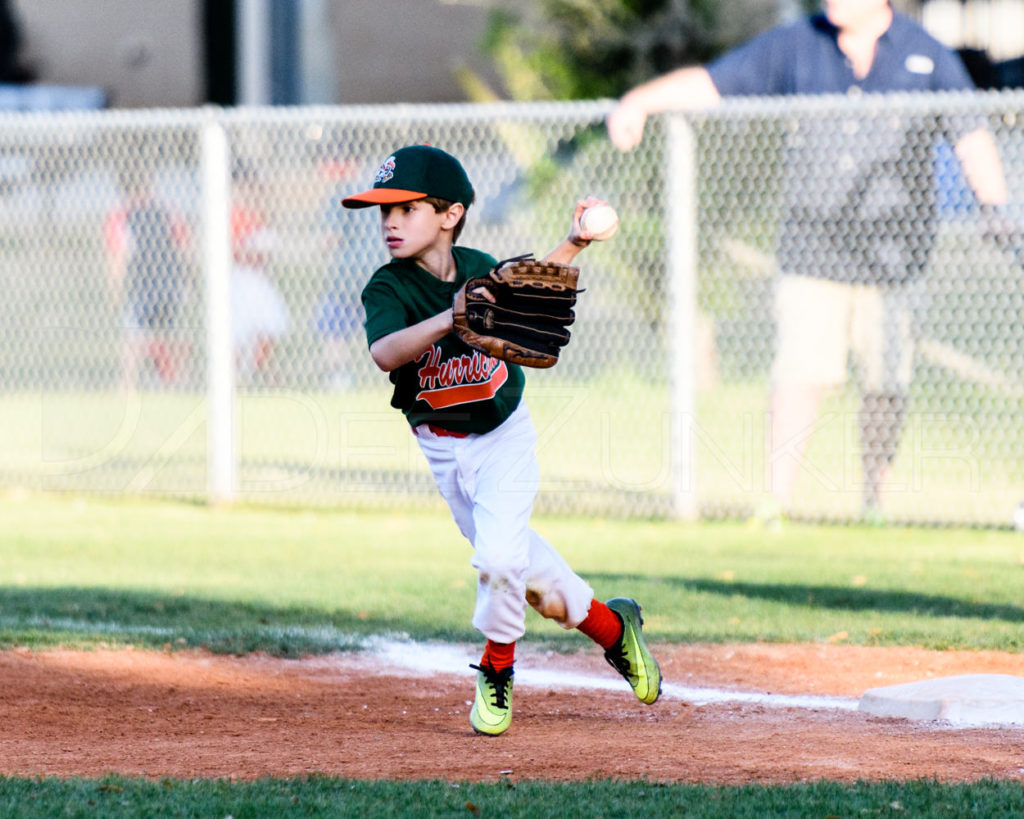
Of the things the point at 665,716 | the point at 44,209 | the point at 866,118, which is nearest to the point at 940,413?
the point at 866,118

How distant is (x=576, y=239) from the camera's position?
3.95m

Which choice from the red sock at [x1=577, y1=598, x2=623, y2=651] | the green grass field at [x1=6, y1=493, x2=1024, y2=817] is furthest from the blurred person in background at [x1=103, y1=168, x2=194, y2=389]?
the red sock at [x1=577, y1=598, x2=623, y2=651]

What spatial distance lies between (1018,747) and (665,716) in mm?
1016

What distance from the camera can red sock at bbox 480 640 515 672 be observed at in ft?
13.3

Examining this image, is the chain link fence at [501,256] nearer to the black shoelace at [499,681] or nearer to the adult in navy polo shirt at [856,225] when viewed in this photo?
the adult in navy polo shirt at [856,225]

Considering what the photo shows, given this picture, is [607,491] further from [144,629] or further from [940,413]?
[144,629]

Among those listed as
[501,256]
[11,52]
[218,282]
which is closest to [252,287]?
[218,282]

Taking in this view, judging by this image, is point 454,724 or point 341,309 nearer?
point 454,724

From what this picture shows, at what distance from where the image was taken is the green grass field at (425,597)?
311 centimetres

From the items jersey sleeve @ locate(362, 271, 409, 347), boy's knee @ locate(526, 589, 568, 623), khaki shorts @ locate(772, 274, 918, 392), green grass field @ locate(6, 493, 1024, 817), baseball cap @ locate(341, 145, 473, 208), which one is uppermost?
baseball cap @ locate(341, 145, 473, 208)

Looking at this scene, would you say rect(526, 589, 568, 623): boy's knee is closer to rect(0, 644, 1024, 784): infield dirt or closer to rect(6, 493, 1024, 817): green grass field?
rect(0, 644, 1024, 784): infield dirt

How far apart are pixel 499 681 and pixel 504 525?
0.45 meters

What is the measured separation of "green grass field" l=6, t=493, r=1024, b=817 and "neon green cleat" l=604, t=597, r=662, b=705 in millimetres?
1015

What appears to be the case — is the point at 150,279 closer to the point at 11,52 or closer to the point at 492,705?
the point at 492,705
